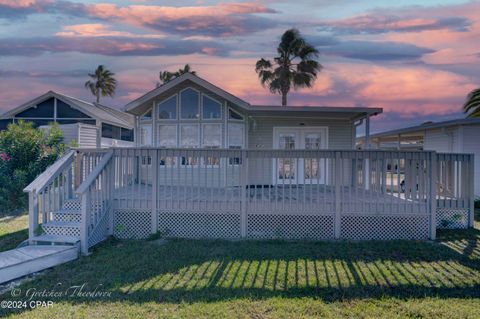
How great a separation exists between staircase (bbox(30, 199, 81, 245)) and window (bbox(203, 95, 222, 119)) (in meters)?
4.83

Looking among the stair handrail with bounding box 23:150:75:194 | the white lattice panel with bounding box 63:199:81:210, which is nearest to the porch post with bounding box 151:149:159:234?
the white lattice panel with bounding box 63:199:81:210

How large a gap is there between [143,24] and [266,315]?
10.1 meters

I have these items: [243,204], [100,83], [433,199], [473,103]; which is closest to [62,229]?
[243,204]

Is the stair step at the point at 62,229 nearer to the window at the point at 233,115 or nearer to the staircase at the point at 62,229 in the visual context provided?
the staircase at the point at 62,229

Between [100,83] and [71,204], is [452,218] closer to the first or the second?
[71,204]

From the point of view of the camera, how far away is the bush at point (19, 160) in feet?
27.2

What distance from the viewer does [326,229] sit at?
583 cm

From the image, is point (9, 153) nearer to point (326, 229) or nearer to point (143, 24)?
point (143, 24)

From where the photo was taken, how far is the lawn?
9.87ft

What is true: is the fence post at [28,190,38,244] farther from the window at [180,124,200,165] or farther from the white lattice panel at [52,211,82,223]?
the window at [180,124,200,165]

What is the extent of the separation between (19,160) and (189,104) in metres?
5.42

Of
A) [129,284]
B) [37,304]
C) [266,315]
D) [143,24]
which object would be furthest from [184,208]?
[143,24]

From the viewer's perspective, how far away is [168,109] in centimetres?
927

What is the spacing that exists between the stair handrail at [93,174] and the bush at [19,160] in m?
4.54
